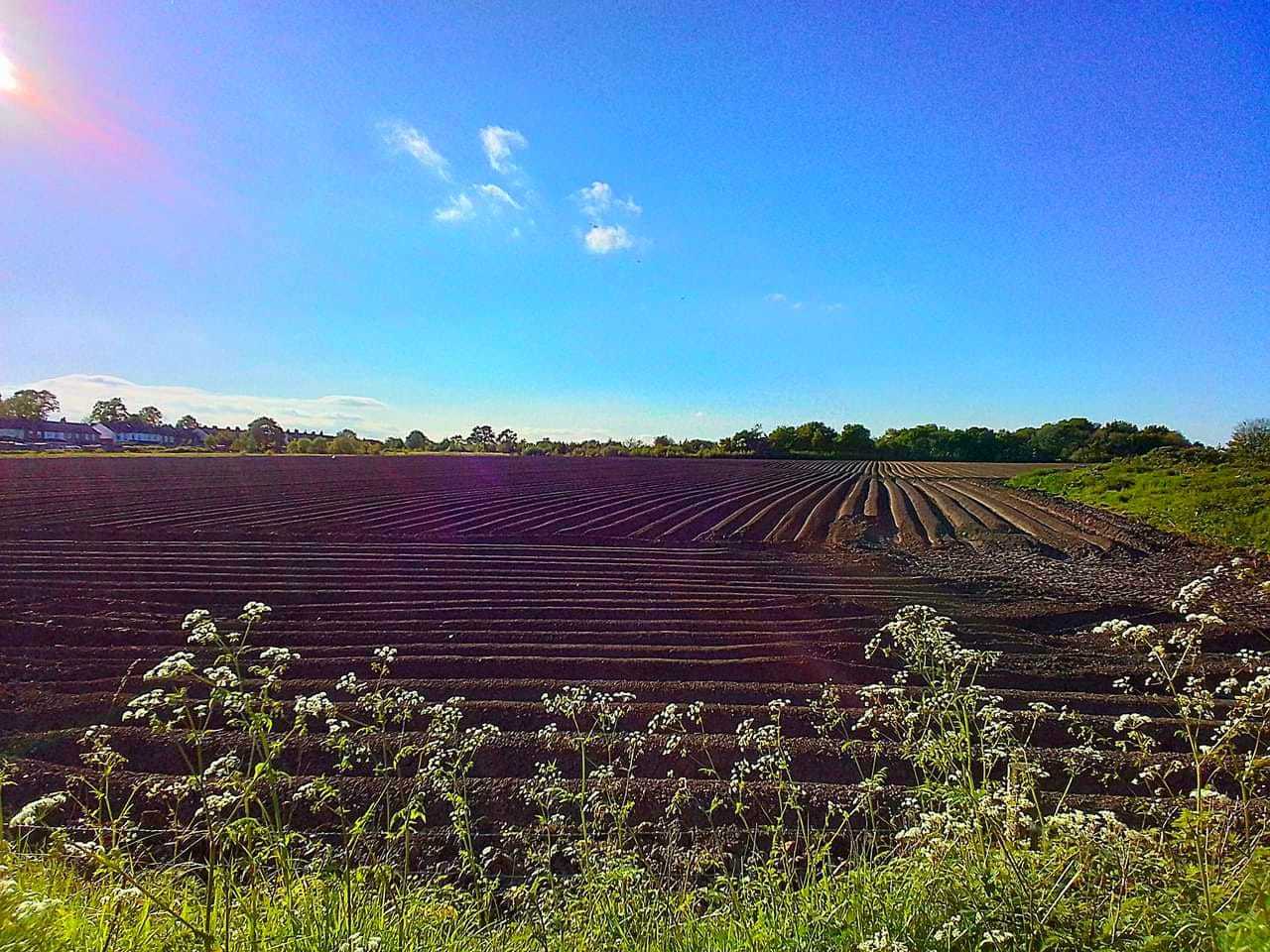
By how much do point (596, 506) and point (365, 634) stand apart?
1317 cm

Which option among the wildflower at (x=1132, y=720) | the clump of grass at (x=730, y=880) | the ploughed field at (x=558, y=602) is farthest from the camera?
the ploughed field at (x=558, y=602)

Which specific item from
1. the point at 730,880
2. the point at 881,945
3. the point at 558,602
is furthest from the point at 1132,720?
the point at 558,602

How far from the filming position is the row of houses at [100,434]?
67625 mm

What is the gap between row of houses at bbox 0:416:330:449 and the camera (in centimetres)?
6762

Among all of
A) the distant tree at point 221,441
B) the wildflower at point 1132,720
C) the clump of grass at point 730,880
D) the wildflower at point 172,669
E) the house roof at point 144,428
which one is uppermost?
the house roof at point 144,428

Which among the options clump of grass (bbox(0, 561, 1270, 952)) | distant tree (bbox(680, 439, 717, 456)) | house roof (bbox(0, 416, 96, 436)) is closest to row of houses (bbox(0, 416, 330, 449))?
house roof (bbox(0, 416, 96, 436))

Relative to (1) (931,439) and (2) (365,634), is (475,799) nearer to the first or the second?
(2) (365,634)

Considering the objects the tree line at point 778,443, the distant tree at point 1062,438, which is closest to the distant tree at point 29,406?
the tree line at point 778,443

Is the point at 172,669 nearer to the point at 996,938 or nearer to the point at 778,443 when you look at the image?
the point at 996,938

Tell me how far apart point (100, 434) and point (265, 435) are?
60.8ft

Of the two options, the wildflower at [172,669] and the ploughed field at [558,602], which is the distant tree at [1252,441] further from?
the wildflower at [172,669]

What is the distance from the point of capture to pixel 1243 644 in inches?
309

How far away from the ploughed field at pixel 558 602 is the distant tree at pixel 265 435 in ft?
172

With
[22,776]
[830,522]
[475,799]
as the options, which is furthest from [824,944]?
[830,522]
